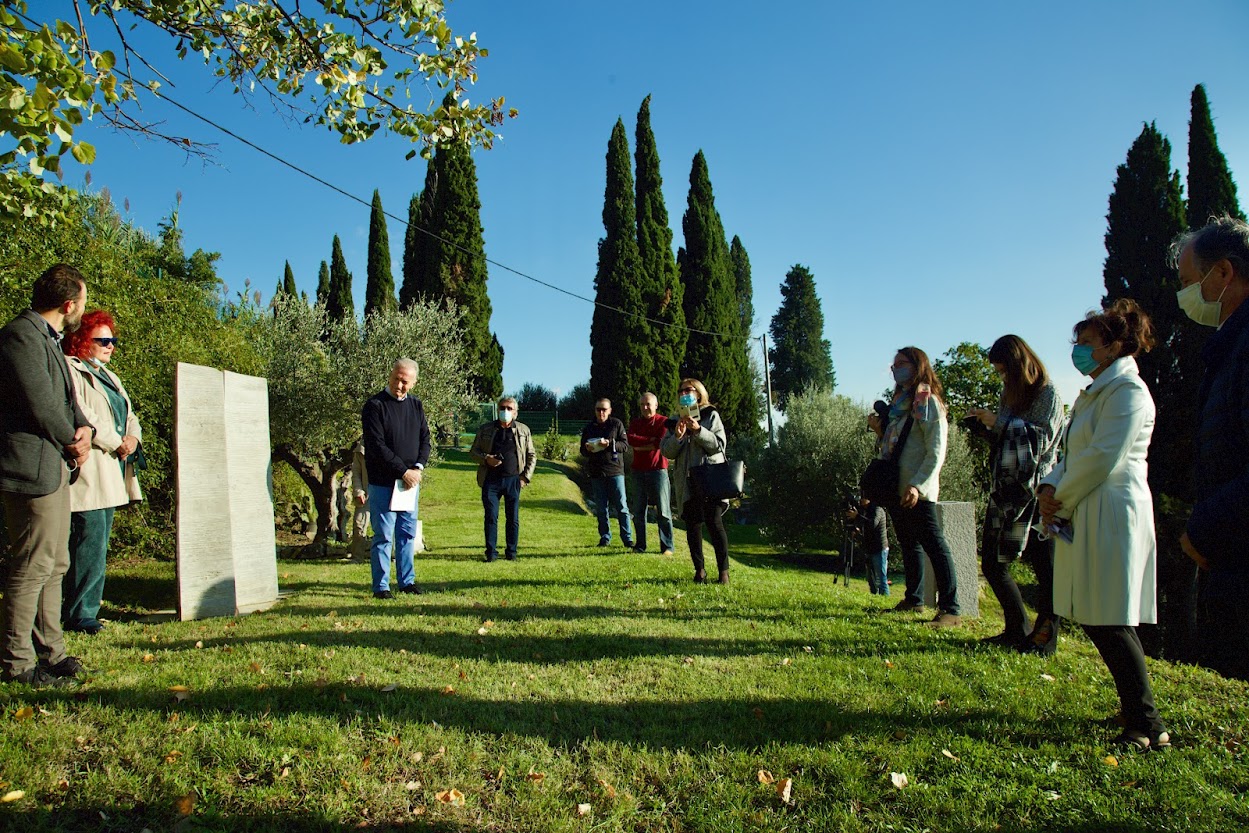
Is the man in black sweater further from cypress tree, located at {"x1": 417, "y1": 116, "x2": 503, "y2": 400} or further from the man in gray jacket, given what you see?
cypress tree, located at {"x1": 417, "y1": 116, "x2": 503, "y2": 400}

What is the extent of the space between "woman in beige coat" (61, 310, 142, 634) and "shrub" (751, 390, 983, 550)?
64.5 feet

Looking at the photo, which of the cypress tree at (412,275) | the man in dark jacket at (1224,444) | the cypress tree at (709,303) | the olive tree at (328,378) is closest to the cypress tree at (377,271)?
the cypress tree at (412,275)

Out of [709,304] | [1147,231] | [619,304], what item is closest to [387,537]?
[619,304]

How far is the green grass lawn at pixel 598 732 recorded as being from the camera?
2717mm

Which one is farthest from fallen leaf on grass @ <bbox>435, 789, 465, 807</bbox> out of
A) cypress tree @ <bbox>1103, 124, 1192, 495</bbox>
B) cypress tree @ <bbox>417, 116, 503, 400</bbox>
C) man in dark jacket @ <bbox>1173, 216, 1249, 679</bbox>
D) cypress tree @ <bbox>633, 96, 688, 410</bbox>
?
cypress tree @ <bbox>633, 96, 688, 410</bbox>

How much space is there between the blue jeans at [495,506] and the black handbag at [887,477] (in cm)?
533

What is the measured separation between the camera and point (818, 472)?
23.3 metres

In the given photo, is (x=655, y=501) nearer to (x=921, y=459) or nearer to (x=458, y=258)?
(x=921, y=459)

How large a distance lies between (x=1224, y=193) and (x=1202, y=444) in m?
27.1

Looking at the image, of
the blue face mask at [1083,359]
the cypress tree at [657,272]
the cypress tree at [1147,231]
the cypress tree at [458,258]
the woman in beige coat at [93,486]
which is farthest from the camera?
the cypress tree at [657,272]

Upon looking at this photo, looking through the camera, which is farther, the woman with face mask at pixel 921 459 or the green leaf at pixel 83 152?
the woman with face mask at pixel 921 459

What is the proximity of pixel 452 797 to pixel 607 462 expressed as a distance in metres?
8.00

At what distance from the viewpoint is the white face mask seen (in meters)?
2.70

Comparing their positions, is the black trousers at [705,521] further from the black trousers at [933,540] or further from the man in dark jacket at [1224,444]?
the man in dark jacket at [1224,444]
